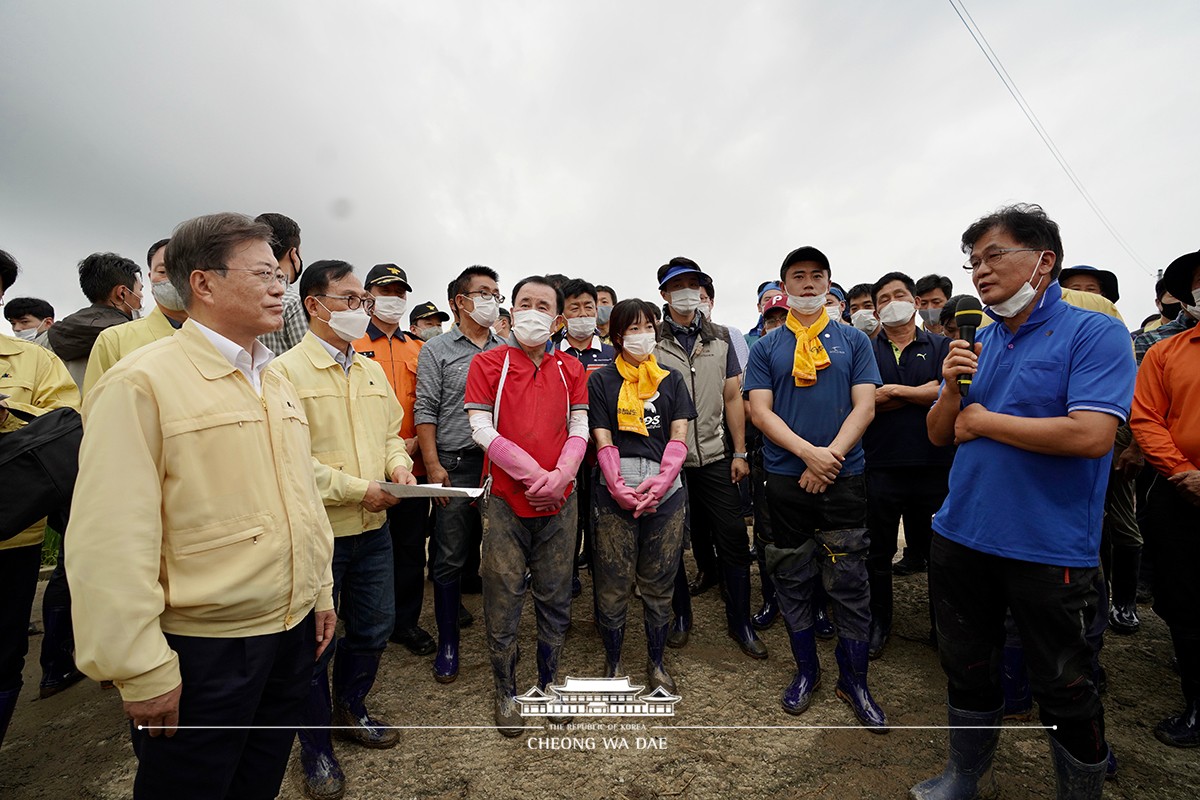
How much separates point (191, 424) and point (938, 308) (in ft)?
21.0

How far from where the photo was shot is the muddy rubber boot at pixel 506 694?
3139 mm

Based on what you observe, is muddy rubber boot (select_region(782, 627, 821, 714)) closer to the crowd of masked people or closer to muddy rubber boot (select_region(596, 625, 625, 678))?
the crowd of masked people

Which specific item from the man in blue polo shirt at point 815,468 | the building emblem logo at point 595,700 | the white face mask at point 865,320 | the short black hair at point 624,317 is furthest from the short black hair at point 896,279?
the building emblem logo at point 595,700

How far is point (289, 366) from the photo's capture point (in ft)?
9.01

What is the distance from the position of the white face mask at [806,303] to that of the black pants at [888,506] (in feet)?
5.04

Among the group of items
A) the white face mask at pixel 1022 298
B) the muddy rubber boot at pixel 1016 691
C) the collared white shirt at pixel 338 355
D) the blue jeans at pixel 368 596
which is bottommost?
the muddy rubber boot at pixel 1016 691

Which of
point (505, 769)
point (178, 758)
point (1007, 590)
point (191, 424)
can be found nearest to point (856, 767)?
point (1007, 590)

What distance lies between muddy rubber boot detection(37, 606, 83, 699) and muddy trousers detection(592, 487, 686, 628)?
3.89 m

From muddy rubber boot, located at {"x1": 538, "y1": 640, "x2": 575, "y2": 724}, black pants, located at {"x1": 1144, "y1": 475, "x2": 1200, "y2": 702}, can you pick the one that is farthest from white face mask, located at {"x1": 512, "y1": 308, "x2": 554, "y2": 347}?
black pants, located at {"x1": 1144, "y1": 475, "x2": 1200, "y2": 702}

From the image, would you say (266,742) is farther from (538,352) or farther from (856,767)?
(856,767)

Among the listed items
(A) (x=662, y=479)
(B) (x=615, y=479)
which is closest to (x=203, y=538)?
(B) (x=615, y=479)

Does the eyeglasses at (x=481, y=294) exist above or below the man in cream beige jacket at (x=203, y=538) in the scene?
above

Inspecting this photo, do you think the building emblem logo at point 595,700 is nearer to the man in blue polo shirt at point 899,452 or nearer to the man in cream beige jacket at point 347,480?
the man in cream beige jacket at point 347,480

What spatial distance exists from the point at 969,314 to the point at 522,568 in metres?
2.79
